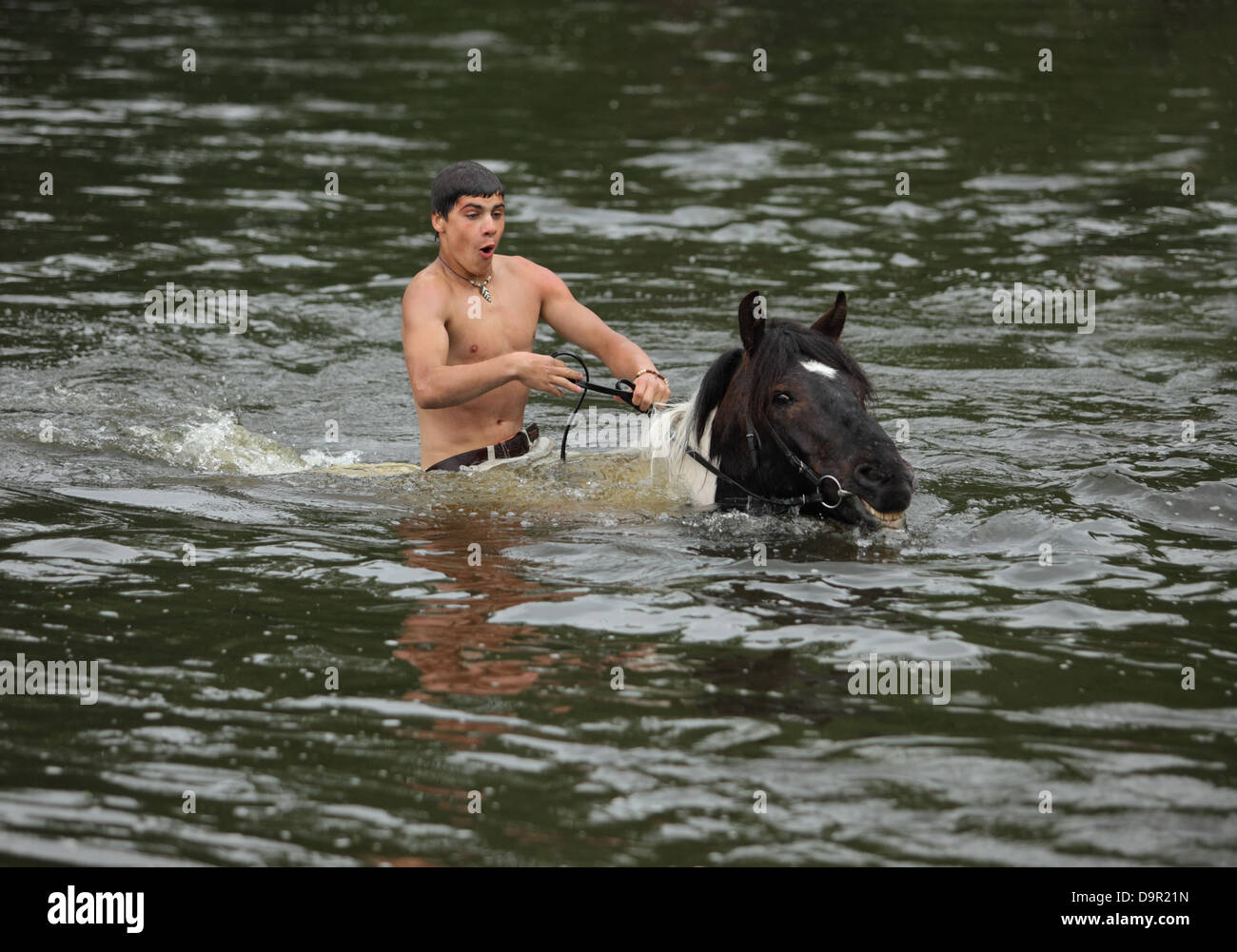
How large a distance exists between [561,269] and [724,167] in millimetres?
4070

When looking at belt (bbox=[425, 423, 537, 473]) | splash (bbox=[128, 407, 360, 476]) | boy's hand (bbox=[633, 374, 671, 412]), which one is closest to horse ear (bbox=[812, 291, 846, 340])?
boy's hand (bbox=[633, 374, 671, 412])

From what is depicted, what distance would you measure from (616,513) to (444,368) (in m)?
1.16

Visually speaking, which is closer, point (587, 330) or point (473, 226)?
point (473, 226)

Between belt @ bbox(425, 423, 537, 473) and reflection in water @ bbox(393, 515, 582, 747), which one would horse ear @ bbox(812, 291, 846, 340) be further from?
belt @ bbox(425, 423, 537, 473)

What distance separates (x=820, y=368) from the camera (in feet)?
22.3

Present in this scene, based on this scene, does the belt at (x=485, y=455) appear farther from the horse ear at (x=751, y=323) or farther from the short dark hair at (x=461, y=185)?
the horse ear at (x=751, y=323)

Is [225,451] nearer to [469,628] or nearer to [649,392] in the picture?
[649,392]

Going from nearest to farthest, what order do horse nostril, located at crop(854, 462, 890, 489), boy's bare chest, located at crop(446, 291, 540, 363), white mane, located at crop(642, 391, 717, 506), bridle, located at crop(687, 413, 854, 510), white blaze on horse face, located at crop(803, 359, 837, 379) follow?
horse nostril, located at crop(854, 462, 890, 489)
bridle, located at crop(687, 413, 854, 510)
white blaze on horse face, located at crop(803, 359, 837, 379)
white mane, located at crop(642, 391, 717, 506)
boy's bare chest, located at crop(446, 291, 540, 363)

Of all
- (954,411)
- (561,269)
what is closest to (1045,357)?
(954,411)

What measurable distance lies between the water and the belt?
0.51 ft

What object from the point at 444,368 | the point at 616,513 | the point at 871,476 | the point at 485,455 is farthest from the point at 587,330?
the point at 871,476

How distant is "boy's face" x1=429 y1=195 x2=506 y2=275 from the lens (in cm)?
802

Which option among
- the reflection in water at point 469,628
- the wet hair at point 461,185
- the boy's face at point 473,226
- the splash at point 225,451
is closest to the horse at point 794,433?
the reflection in water at point 469,628
